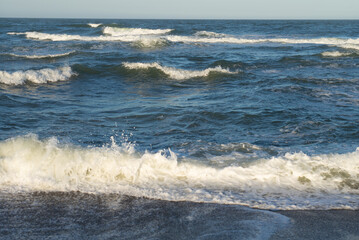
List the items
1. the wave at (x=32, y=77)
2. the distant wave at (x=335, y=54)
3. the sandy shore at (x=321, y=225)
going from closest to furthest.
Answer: the sandy shore at (x=321, y=225)
the wave at (x=32, y=77)
the distant wave at (x=335, y=54)

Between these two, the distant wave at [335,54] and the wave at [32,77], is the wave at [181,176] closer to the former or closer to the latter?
the wave at [32,77]

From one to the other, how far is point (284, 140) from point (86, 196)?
3.28 meters

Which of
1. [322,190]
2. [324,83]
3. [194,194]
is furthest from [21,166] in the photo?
[324,83]

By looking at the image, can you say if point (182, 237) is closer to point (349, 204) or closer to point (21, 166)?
point (349, 204)

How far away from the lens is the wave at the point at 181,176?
13.7 feet

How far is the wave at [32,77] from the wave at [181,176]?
706cm

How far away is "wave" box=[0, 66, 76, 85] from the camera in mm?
11703

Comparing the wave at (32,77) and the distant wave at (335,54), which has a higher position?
the distant wave at (335,54)

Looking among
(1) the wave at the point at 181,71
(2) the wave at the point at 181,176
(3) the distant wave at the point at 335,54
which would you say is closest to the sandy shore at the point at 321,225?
(2) the wave at the point at 181,176

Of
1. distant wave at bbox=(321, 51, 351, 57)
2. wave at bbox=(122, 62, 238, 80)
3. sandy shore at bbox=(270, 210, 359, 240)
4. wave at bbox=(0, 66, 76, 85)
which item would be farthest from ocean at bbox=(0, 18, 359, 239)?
distant wave at bbox=(321, 51, 351, 57)

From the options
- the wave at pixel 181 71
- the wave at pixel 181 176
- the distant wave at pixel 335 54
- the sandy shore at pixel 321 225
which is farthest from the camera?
the distant wave at pixel 335 54

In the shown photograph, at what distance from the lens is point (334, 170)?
4.68 metres

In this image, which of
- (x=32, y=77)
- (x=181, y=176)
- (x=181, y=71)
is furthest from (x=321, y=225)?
(x=32, y=77)

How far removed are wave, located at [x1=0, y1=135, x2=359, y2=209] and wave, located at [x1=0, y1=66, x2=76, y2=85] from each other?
706cm
